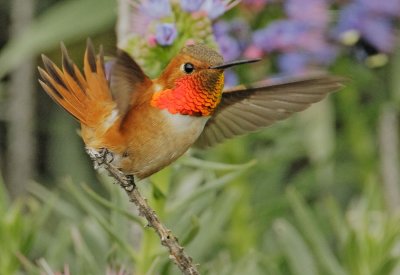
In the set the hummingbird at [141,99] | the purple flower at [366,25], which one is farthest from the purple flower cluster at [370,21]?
the hummingbird at [141,99]

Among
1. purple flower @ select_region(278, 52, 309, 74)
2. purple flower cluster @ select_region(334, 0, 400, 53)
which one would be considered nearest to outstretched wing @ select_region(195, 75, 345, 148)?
purple flower @ select_region(278, 52, 309, 74)

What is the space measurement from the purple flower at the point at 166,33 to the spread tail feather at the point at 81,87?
7.2 inches

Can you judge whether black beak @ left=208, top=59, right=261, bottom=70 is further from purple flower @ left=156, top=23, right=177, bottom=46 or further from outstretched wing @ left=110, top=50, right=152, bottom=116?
purple flower @ left=156, top=23, right=177, bottom=46

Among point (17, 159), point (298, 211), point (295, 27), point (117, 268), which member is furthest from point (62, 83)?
point (17, 159)

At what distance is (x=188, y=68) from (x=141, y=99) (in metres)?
0.10

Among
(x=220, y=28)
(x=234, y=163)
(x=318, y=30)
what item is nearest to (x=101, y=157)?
(x=220, y=28)

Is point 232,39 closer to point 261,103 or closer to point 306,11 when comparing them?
point 306,11

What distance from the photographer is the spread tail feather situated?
1483 millimetres

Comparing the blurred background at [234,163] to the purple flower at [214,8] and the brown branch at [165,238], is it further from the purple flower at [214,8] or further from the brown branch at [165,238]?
the brown branch at [165,238]

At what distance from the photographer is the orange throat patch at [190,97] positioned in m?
1.49

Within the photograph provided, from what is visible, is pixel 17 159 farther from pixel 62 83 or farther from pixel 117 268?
pixel 62 83

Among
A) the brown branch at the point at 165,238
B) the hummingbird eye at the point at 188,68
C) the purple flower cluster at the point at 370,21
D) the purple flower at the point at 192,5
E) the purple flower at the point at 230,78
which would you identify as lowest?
the purple flower cluster at the point at 370,21

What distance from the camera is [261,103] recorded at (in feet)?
5.51

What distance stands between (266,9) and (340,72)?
307 mm
